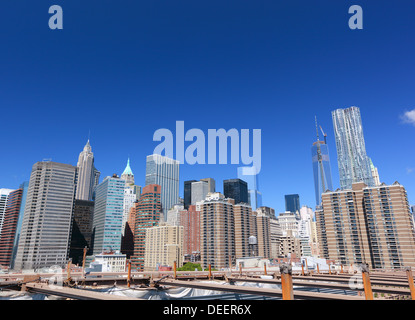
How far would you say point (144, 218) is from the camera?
19238cm

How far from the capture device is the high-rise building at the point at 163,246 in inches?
6496

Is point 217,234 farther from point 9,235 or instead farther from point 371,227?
point 9,235

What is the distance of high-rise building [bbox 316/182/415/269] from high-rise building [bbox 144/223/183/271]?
92.4m

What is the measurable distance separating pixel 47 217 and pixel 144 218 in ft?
191

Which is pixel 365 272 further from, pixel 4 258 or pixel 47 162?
pixel 4 258

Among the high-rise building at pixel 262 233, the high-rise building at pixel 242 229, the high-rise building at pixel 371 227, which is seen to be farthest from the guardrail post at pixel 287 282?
the high-rise building at pixel 262 233

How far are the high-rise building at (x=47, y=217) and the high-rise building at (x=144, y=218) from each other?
138 ft

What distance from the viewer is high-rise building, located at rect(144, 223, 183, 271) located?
165000 mm

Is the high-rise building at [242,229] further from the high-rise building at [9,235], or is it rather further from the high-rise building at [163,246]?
the high-rise building at [9,235]

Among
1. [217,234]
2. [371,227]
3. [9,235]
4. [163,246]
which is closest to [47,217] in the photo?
[9,235]

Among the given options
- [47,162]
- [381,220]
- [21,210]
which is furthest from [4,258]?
[381,220]

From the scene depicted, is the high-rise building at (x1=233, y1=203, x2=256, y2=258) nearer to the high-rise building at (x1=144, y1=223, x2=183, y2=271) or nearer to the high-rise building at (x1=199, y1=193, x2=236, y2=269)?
the high-rise building at (x1=199, y1=193, x2=236, y2=269)

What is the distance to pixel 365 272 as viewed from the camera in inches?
512
